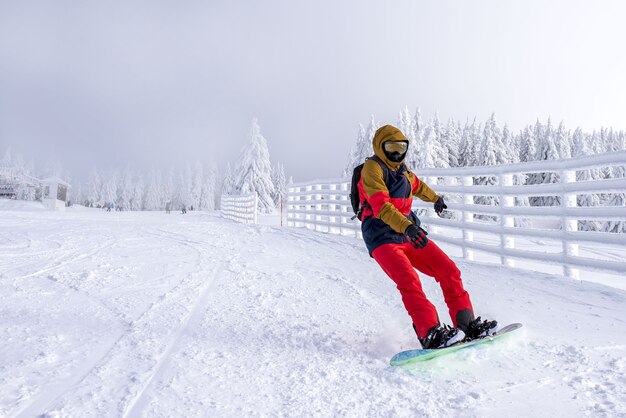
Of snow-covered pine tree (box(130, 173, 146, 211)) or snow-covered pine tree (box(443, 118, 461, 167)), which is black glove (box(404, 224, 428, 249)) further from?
snow-covered pine tree (box(130, 173, 146, 211))

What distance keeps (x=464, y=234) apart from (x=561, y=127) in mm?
59334

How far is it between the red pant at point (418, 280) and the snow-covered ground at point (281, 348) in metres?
0.30

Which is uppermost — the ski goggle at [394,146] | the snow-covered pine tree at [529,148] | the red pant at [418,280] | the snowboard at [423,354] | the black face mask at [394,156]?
the snow-covered pine tree at [529,148]

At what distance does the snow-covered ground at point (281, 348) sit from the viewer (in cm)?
196

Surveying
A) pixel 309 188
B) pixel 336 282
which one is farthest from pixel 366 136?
pixel 336 282

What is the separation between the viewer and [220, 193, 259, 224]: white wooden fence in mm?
20045

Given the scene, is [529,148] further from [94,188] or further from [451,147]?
[94,188]

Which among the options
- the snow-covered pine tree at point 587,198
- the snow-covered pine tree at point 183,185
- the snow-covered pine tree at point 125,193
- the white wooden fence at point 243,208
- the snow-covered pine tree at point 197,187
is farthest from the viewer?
the snow-covered pine tree at point 125,193

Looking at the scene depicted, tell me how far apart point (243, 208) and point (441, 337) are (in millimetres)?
19244

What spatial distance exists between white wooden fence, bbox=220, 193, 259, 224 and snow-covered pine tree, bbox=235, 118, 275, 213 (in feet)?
48.9

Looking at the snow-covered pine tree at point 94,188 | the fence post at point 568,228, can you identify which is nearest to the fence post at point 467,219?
the fence post at point 568,228

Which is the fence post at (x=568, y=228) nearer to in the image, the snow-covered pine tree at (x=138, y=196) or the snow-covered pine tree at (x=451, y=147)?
the snow-covered pine tree at (x=451, y=147)

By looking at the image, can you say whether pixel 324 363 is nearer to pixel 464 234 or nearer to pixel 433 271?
pixel 433 271

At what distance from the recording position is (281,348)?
2.74 metres
